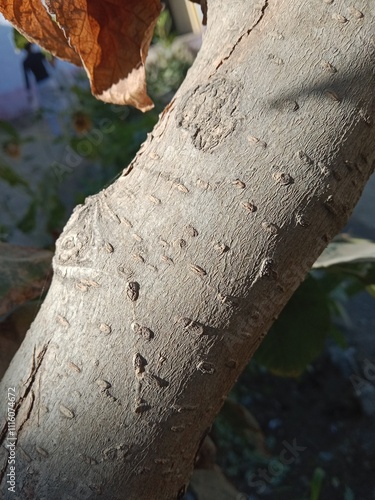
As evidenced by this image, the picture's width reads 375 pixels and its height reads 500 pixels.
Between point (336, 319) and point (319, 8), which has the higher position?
point (319, 8)

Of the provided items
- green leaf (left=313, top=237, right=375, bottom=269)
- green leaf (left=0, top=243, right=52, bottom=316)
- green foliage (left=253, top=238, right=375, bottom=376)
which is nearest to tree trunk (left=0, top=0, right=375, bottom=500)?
green leaf (left=0, top=243, right=52, bottom=316)

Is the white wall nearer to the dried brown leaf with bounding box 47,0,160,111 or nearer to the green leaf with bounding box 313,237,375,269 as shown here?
the green leaf with bounding box 313,237,375,269

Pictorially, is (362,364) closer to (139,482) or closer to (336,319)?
(336,319)

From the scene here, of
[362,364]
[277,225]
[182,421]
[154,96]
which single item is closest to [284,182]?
[277,225]

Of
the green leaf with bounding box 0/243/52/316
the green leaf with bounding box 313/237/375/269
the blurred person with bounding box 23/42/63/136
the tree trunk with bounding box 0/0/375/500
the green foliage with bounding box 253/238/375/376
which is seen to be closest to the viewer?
the tree trunk with bounding box 0/0/375/500

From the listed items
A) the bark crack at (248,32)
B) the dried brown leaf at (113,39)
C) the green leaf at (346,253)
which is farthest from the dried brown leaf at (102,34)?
the green leaf at (346,253)

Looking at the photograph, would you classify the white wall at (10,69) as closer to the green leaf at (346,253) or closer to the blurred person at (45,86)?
the blurred person at (45,86)

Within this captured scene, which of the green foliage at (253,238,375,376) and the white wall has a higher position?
the white wall
